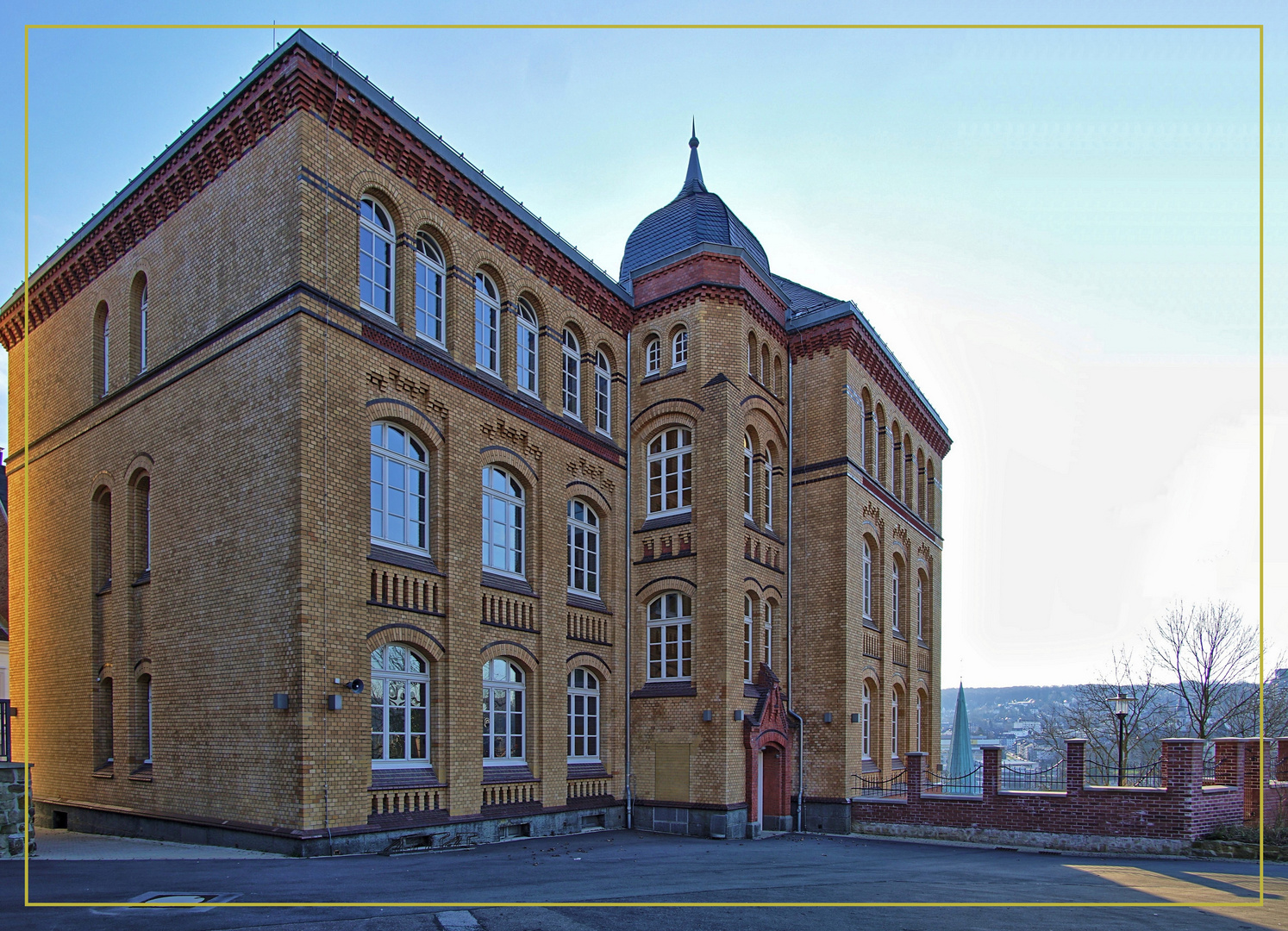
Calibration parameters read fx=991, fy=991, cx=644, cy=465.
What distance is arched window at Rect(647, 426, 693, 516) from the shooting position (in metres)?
22.0

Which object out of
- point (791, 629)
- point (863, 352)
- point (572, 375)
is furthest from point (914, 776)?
point (572, 375)

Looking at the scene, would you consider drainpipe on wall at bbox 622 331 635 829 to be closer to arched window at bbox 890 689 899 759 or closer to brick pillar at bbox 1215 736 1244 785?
arched window at bbox 890 689 899 759

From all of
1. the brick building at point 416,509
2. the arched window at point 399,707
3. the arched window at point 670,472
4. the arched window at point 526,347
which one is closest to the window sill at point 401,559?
the brick building at point 416,509

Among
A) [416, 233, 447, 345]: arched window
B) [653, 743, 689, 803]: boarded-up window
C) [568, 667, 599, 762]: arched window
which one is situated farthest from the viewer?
[653, 743, 689, 803]: boarded-up window

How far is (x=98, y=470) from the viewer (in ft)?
61.0

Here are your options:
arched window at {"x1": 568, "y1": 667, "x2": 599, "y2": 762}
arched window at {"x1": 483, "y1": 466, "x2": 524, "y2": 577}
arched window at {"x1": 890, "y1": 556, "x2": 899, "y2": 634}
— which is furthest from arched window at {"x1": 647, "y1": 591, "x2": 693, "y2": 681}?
arched window at {"x1": 890, "y1": 556, "x2": 899, "y2": 634}

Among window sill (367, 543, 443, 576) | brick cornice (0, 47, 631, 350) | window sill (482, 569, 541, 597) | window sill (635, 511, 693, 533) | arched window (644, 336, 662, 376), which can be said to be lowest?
window sill (482, 569, 541, 597)

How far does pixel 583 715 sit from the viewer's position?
20.4m

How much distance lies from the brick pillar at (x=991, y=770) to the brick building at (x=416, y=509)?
3206 millimetres

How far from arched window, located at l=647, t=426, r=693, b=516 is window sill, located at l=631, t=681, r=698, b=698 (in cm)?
375

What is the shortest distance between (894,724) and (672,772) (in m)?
9.66

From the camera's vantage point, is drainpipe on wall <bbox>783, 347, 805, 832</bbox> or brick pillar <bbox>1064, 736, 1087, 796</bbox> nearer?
brick pillar <bbox>1064, 736, 1087, 796</bbox>

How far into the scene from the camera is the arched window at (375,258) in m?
16.0

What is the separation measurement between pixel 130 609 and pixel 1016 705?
16790cm
